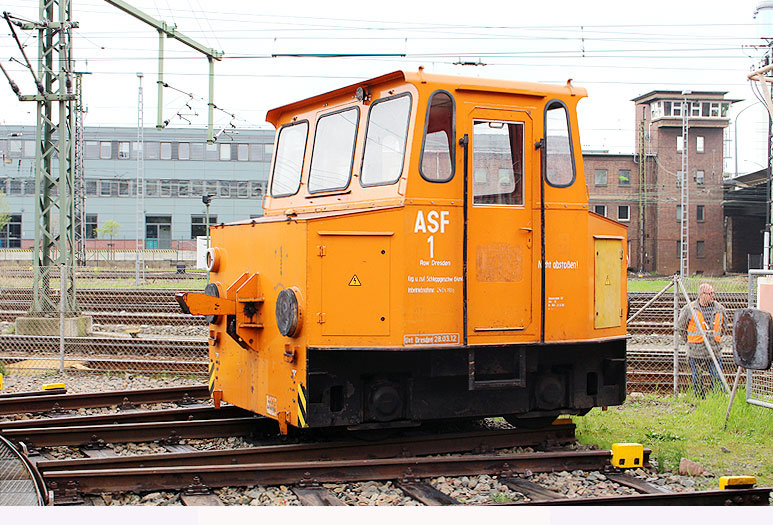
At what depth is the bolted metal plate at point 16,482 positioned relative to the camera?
5918mm

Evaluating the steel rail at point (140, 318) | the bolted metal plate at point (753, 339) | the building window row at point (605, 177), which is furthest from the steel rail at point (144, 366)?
the building window row at point (605, 177)

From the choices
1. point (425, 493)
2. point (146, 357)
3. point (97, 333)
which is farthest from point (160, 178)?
point (425, 493)

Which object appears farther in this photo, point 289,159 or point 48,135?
point 48,135

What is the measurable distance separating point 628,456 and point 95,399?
20.9 ft

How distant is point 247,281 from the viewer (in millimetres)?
8266

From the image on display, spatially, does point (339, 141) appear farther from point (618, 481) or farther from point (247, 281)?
point (618, 481)

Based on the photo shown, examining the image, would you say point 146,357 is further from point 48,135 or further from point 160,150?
point 160,150

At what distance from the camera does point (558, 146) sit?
329 inches

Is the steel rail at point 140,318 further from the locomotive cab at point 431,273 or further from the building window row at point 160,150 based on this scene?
the building window row at point 160,150

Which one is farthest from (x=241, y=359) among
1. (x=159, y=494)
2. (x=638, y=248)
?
(x=638, y=248)

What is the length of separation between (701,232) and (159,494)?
61.6 meters

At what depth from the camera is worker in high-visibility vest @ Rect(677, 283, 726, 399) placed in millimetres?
11836

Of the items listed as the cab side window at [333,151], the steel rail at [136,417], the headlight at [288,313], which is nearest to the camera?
the headlight at [288,313]

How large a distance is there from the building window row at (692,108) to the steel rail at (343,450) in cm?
5941
